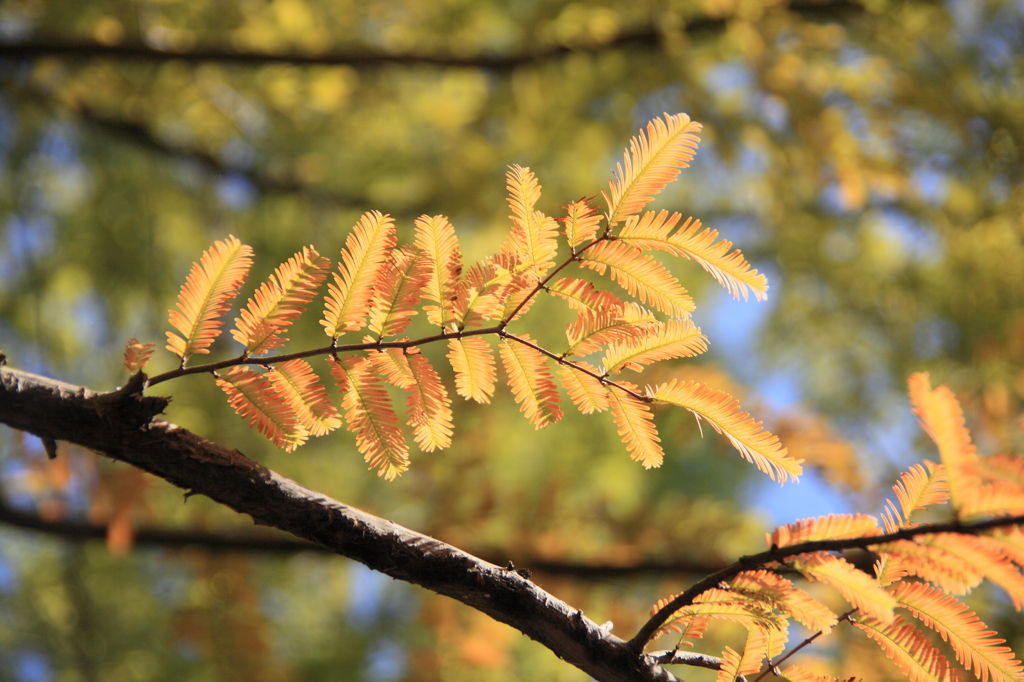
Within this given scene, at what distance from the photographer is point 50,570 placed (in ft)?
11.6

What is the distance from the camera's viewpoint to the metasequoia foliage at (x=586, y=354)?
735 millimetres

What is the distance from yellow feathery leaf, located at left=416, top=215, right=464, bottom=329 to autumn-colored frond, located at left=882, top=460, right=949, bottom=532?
0.57 metres

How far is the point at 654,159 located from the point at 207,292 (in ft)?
1.98

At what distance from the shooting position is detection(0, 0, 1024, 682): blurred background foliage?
2.58 meters

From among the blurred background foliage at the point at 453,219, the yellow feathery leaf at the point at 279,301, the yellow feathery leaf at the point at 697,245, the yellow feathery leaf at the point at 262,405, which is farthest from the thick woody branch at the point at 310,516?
the blurred background foliage at the point at 453,219

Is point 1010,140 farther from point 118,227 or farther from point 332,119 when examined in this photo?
point 118,227

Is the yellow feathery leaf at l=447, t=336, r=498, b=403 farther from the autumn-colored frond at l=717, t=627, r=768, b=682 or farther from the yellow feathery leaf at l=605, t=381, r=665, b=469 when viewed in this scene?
the autumn-colored frond at l=717, t=627, r=768, b=682

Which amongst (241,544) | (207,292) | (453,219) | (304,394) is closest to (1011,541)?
(304,394)

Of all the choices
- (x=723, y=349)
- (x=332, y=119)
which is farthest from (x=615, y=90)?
(x=723, y=349)

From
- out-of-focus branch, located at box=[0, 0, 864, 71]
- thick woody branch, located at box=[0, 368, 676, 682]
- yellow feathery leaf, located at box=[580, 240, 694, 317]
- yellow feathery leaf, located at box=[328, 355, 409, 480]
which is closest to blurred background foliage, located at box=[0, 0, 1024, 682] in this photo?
out-of-focus branch, located at box=[0, 0, 864, 71]

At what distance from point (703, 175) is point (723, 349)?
3.94 m

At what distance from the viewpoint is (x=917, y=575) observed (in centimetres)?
72

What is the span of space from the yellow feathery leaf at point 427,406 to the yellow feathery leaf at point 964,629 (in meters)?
0.60

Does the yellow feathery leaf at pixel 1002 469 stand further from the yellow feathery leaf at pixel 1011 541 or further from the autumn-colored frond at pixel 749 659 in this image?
the autumn-colored frond at pixel 749 659
